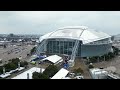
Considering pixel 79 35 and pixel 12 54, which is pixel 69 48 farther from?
pixel 12 54

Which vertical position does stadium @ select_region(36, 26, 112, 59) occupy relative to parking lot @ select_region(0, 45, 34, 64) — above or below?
above

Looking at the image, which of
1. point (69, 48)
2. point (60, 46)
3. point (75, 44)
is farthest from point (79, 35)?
point (60, 46)

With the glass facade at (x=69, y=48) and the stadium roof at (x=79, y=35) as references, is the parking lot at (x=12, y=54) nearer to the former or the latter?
the glass facade at (x=69, y=48)

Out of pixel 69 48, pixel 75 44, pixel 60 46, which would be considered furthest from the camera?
pixel 60 46

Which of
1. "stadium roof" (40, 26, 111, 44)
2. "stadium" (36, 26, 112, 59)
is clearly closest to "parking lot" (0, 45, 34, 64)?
"stadium" (36, 26, 112, 59)

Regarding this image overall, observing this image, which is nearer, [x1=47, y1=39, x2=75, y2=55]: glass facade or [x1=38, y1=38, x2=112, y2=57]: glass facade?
[x1=38, y1=38, x2=112, y2=57]: glass facade

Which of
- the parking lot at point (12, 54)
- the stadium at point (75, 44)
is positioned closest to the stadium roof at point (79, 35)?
the stadium at point (75, 44)

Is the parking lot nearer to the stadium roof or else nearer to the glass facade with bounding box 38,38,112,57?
the glass facade with bounding box 38,38,112,57
